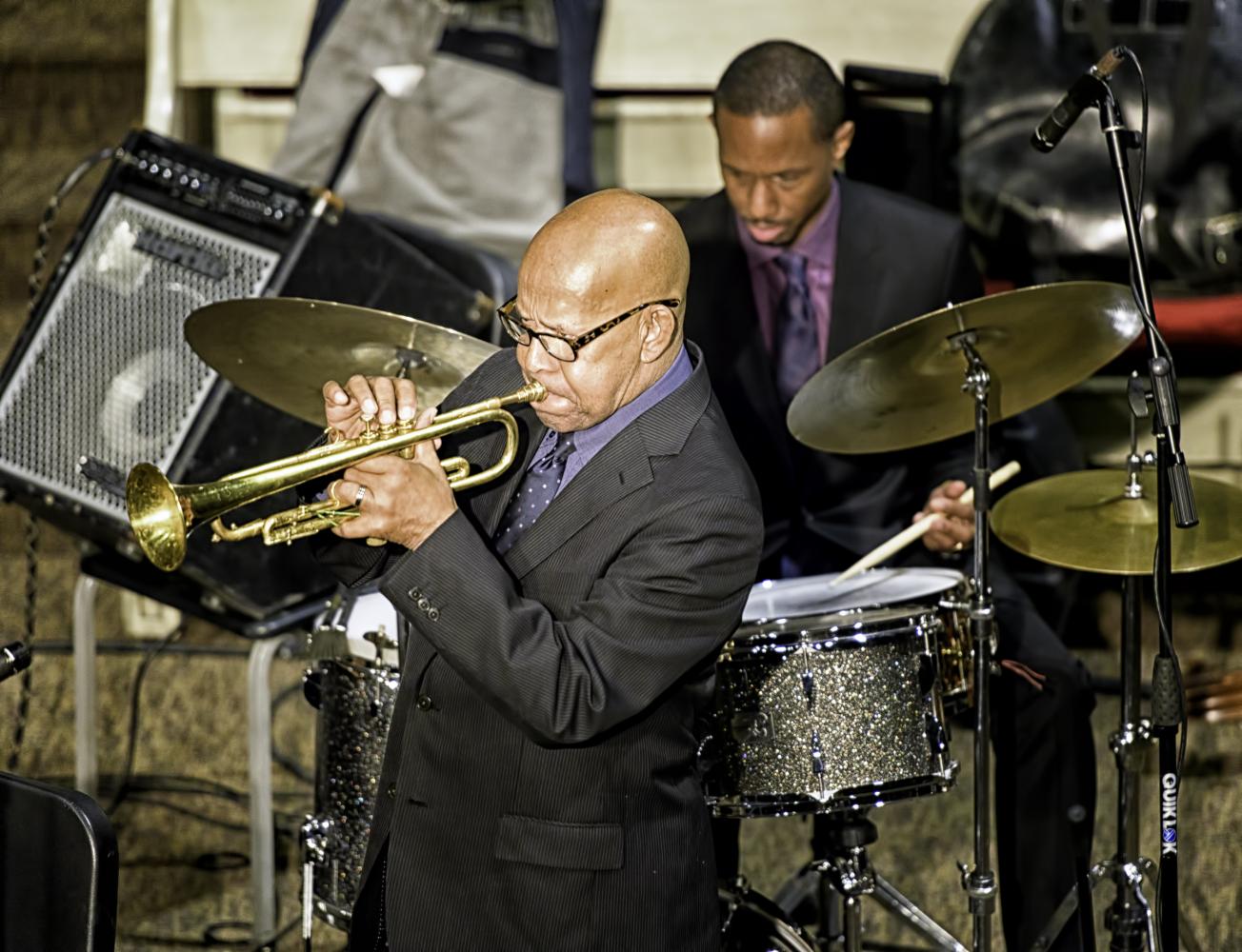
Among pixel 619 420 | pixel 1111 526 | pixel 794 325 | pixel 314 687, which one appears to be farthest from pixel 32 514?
pixel 1111 526

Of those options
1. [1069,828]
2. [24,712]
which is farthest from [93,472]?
[1069,828]

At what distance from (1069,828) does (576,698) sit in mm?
1556

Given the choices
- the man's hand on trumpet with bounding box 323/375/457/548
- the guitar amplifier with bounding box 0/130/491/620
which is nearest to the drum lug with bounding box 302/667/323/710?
the guitar amplifier with bounding box 0/130/491/620

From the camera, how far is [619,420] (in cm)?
225

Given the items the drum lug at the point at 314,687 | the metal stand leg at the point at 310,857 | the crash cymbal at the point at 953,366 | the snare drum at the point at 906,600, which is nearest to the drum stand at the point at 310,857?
the metal stand leg at the point at 310,857

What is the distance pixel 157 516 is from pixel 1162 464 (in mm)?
1343

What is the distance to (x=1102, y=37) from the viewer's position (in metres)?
4.57

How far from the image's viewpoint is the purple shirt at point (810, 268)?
358cm

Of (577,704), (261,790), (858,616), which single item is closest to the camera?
(577,704)

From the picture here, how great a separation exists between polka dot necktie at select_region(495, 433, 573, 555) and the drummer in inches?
41.2

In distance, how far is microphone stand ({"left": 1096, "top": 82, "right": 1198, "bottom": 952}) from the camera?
236cm

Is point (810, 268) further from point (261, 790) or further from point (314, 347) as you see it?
point (261, 790)

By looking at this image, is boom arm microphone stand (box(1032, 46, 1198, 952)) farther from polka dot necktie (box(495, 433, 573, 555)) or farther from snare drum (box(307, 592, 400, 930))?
snare drum (box(307, 592, 400, 930))

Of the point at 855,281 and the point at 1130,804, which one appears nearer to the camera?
the point at 1130,804
